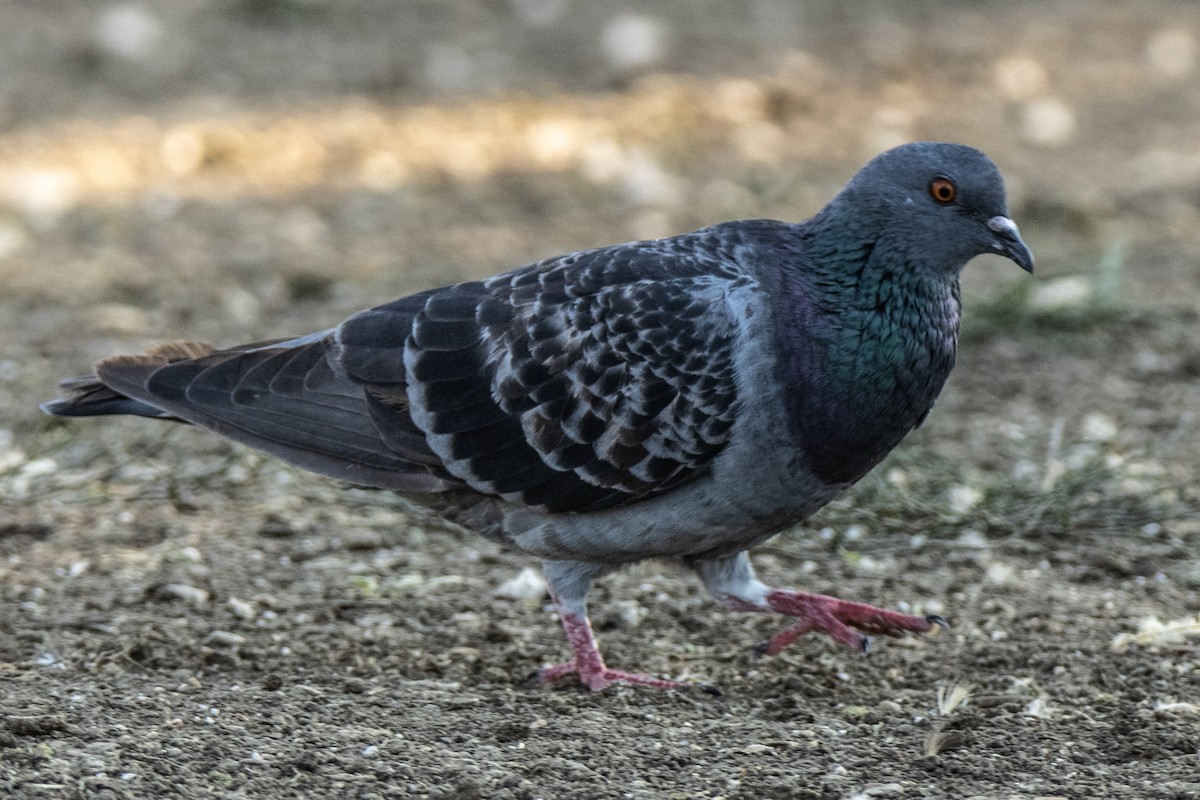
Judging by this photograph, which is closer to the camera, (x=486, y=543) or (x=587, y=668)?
(x=587, y=668)

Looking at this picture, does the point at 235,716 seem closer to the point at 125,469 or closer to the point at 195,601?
the point at 195,601

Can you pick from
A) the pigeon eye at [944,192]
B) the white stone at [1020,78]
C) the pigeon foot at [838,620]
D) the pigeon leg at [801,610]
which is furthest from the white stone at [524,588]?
the white stone at [1020,78]

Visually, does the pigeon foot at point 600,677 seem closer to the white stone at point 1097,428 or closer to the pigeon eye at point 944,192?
the pigeon eye at point 944,192

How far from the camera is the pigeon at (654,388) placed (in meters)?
3.80

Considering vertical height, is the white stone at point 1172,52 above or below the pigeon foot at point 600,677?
above

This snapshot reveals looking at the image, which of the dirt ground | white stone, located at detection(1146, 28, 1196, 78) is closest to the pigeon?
the dirt ground

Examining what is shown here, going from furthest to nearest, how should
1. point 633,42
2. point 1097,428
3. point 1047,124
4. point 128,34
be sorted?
1. point 633,42
2. point 128,34
3. point 1047,124
4. point 1097,428

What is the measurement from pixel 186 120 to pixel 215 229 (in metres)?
1.36

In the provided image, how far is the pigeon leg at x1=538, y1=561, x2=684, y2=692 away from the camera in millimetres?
4004

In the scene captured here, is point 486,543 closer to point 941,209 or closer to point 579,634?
point 579,634

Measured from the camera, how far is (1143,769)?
3412mm

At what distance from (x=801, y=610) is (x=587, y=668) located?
59 cm

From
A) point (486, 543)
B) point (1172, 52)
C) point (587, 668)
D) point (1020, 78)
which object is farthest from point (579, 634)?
point (1172, 52)

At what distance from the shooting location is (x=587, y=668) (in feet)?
13.2
